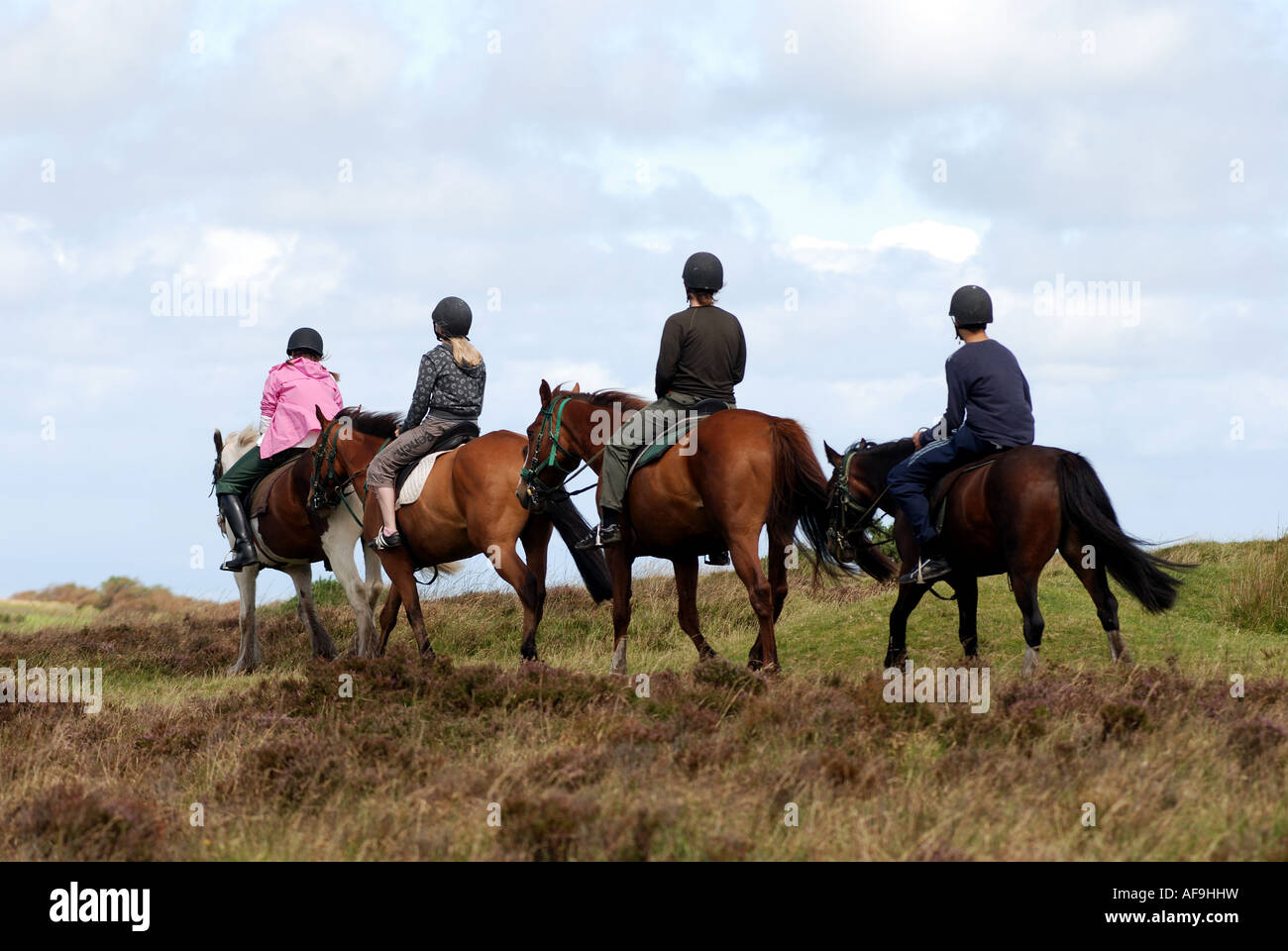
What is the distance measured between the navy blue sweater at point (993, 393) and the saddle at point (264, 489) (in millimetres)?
7371

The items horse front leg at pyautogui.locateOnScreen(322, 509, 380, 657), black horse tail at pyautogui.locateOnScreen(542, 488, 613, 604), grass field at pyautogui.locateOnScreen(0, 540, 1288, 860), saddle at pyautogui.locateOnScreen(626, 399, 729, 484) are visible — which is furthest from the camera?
horse front leg at pyautogui.locateOnScreen(322, 509, 380, 657)

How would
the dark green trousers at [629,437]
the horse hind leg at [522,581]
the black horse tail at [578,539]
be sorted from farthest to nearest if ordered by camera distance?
the black horse tail at [578,539] → the horse hind leg at [522,581] → the dark green trousers at [629,437]

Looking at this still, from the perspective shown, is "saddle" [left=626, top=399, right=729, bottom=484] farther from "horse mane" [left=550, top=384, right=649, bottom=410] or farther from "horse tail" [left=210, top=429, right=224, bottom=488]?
"horse tail" [left=210, top=429, right=224, bottom=488]

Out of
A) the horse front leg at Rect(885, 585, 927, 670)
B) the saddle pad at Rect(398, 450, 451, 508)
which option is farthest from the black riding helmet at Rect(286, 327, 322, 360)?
the horse front leg at Rect(885, 585, 927, 670)

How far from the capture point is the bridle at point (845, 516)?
10.2m

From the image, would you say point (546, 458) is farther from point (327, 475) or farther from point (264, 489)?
point (264, 489)

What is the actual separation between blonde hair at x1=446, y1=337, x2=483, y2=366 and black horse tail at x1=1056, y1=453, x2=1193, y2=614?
572cm

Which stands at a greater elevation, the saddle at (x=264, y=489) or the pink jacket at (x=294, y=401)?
the pink jacket at (x=294, y=401)

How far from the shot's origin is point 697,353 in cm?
1047

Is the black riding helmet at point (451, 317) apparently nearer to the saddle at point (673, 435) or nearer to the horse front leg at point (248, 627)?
the saddle at point (673, 435)

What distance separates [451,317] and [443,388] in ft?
2.33

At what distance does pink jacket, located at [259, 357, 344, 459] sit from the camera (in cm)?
1380

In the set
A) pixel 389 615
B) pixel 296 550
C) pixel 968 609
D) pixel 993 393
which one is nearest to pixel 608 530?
pixel 389 615

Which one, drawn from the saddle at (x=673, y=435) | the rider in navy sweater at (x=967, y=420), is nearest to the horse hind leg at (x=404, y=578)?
the saddle at (x=673, y=435)
